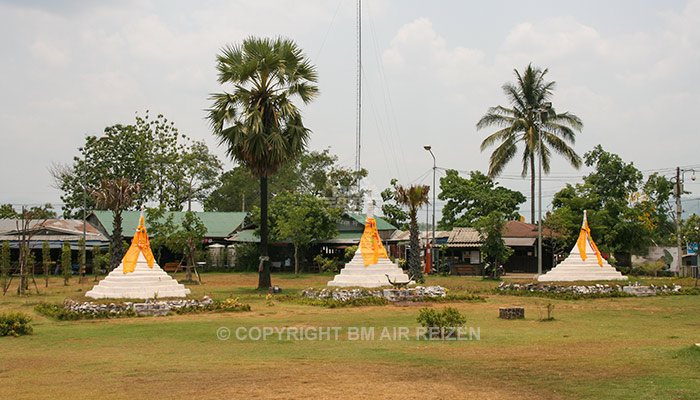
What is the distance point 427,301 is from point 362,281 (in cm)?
271

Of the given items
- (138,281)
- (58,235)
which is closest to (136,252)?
(138,281)

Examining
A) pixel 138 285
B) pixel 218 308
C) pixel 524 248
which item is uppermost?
pixel 524 248

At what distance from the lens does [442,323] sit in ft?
42.9

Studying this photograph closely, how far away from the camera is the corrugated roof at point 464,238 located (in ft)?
126

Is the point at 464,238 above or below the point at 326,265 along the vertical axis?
above

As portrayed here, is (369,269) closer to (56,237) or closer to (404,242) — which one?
(404,242)

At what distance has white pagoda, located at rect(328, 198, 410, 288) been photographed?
74.5 ft

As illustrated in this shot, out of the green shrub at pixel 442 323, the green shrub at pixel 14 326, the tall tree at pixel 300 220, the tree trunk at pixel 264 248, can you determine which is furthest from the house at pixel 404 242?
the green shrub at pixel 14 326

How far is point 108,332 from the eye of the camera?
14.8 m

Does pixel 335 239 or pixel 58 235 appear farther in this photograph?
pixel 335 239

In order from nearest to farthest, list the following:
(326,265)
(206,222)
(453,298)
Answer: (453,298), (326,265), (206,222)

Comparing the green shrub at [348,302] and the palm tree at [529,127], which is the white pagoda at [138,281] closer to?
the green shrub at [348,302]

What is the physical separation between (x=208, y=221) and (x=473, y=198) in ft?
67.2

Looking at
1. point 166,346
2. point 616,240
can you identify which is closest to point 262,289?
point 166,346
